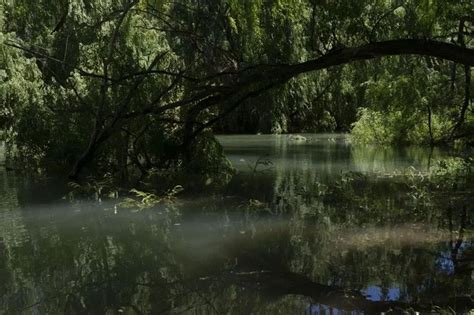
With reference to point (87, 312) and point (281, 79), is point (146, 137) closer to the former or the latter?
point (281, 79)

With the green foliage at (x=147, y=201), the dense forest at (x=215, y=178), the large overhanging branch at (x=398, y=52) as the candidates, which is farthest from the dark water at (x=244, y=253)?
the large overhanging branch at (x=398, y=52)

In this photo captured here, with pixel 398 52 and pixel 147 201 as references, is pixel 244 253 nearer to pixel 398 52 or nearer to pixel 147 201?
pixel 147 201

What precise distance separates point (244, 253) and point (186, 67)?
5264mm

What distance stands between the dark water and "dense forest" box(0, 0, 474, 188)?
1.83m

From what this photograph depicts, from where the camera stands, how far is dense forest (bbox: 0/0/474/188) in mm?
8367

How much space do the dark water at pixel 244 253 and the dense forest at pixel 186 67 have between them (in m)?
1.83

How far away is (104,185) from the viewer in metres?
10.1

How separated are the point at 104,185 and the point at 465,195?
237 inches

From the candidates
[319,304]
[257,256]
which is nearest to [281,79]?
[257,256]

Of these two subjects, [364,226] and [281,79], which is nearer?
[364,226]

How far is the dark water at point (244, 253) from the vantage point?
15.0 feet

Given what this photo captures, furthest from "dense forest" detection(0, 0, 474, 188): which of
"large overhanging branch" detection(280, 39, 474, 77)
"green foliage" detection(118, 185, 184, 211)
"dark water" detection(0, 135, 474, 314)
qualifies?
"dark water" detection(0, 135, 474, 314)

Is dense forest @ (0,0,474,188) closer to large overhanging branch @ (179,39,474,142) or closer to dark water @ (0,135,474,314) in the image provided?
large overhanging branch @ (179,39,474,142)

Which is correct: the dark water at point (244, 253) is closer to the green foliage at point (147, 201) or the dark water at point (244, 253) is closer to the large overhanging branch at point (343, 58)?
the green foliage at point (147, 201)
